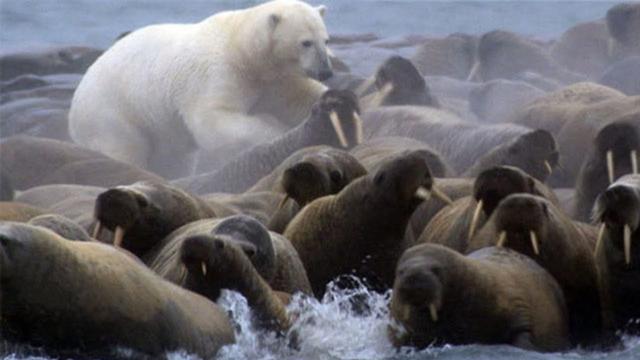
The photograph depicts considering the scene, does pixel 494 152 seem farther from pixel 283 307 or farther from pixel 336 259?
pixel 283 307

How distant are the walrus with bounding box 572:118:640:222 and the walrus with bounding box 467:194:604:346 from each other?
185cm

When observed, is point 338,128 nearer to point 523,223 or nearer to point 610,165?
point 610,165

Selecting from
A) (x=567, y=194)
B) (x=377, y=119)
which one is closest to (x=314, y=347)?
(x=567, y=194)

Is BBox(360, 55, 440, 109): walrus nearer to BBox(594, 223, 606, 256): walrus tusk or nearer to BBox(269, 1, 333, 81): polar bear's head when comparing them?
BBox(269, 1, 333, 81): polar bear's head

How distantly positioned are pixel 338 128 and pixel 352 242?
4580mm

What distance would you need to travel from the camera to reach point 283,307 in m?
10.3

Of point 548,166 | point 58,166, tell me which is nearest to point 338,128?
point 58,166

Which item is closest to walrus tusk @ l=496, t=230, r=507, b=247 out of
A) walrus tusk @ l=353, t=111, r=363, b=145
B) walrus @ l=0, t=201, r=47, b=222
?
walrus @ l=0, t=201, r=47, b=222

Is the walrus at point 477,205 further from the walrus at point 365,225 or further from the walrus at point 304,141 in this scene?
the walrus at point 304,141

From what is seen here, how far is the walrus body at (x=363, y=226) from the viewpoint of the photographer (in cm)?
1111

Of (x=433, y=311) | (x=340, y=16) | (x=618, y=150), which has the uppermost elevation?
(x=433, y=311)

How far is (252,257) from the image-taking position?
33.6ft

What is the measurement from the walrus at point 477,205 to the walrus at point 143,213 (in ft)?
4.46

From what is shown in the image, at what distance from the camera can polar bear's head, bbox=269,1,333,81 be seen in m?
18.4
